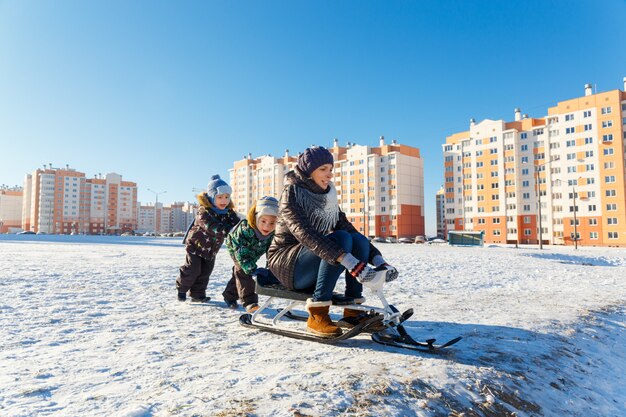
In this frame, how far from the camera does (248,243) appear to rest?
12.4 feet

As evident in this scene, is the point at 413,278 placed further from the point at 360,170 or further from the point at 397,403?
the point at 360,170

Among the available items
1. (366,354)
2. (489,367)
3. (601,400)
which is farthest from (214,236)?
(601,400)

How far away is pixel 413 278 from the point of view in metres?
7.93

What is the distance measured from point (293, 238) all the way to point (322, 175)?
1.83 ft

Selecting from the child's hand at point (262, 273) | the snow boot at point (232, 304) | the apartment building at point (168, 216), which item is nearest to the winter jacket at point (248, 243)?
the child's hand at point (262, 273)

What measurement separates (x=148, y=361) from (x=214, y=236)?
2437 millimetres

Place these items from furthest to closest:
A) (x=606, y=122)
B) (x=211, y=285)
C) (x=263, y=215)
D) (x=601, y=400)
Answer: (x=606, y=122)
(x=211, y=285)
(x=263, y=215)
(x=601, y=400)

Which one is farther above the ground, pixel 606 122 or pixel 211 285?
pixel 606 122

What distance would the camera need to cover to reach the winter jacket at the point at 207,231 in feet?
15.3

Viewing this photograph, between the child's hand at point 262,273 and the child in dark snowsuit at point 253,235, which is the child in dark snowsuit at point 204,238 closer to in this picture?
the child in dark snowsuit at point 253,235

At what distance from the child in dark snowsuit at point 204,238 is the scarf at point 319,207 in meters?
1.91

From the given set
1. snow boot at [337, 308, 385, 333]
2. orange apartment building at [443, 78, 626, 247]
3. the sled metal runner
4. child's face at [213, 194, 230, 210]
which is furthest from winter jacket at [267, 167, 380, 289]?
orange apartment building at [443, 78, 626, 247]

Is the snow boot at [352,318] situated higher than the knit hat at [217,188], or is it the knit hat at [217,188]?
the knit hat at [217,188]

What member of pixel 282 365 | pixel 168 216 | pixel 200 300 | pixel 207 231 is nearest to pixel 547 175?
pixel 207 231
